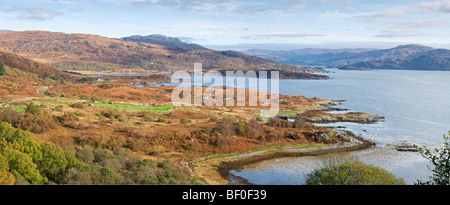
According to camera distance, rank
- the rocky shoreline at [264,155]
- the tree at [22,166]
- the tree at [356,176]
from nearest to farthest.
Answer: the tree at [22,166] → the tree at [356,176] → the rocky shoreline at [264,155]

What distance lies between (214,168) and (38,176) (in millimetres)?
18239

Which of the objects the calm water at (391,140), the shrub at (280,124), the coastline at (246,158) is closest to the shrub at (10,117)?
the coastline at (246,158)

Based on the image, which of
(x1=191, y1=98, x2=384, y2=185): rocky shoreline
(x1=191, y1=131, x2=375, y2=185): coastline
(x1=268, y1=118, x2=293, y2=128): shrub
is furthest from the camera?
(x1=268, y1=118, x2=293, y2=128): shrub

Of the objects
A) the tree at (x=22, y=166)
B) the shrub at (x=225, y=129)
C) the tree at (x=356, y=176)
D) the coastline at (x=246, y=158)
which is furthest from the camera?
the shrub at (x=225, y=129)

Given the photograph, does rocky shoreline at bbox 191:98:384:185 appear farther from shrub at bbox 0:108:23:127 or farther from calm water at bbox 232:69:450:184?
shrub at bbox 0:108:23:127

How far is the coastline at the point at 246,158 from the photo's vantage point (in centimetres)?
2932

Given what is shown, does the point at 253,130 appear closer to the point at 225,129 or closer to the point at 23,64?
the point at 225,129

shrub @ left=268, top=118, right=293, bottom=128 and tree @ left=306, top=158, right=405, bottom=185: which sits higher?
tree @ left=306, top=158, right=405, bottom=185

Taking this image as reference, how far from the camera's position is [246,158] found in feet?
119

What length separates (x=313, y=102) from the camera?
88688 mm

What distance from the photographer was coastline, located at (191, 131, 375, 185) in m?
29.3

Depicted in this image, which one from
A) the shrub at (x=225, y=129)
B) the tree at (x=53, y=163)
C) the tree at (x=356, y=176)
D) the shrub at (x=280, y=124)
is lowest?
the shrub at (x=280, y=124)

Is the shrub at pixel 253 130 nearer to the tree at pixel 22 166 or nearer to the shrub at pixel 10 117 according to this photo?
the shrub at pixel 10 117

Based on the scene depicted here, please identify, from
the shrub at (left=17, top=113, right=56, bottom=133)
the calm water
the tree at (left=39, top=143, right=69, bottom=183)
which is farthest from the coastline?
the shrub at (left=17, top=113, right=56, bottom=133)
